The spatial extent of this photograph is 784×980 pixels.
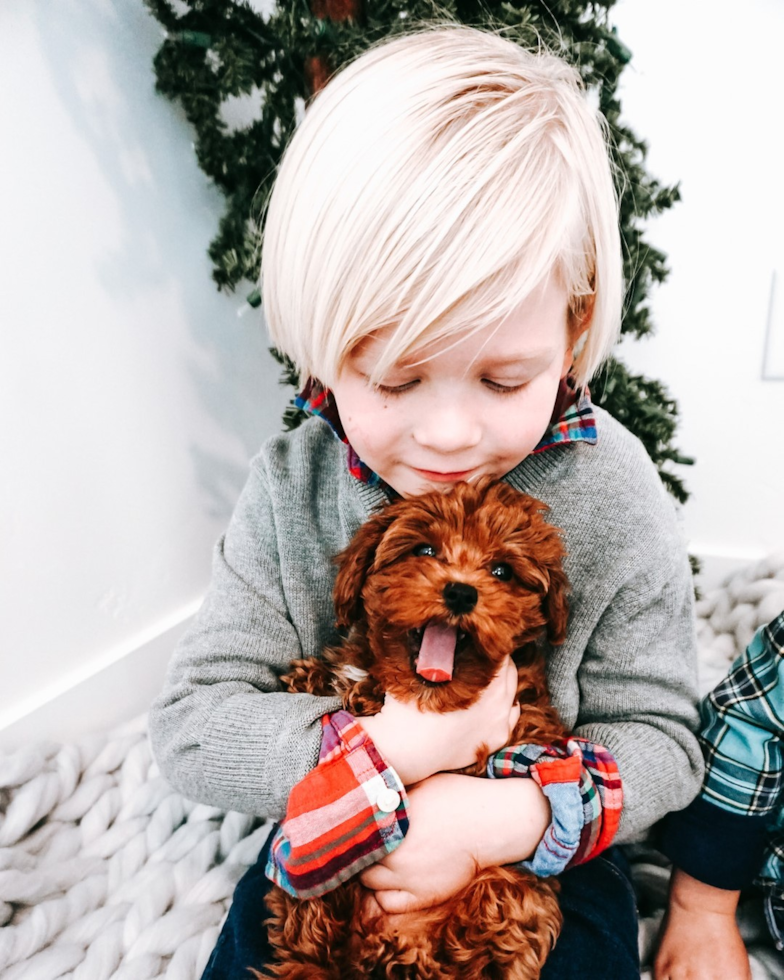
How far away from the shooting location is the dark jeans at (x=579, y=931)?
815mm

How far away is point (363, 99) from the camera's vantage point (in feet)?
2.43

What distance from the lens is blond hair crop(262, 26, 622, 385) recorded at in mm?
692

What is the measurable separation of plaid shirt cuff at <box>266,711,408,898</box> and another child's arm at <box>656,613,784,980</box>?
1.56 feet

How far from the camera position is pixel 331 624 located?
3.52 ft

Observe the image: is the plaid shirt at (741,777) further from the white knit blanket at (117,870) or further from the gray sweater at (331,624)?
the white knit blanket at (117,870)

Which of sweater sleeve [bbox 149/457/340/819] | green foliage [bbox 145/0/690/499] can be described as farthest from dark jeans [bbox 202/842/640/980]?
green foliage [bbox 145/0/690/499]

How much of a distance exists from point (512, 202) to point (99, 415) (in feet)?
3.42

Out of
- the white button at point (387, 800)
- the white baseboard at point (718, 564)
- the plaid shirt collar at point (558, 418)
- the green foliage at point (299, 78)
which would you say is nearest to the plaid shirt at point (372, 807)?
the white button at point (387, 800)

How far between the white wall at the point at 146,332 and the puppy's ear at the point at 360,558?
817mm

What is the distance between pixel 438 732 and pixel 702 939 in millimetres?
526

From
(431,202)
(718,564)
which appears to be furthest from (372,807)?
(718,564)

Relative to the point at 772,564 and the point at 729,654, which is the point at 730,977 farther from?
the point at 772,564

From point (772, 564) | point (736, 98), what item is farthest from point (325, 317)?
point (772, 564)

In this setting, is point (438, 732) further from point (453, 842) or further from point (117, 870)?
point (117, 870)
